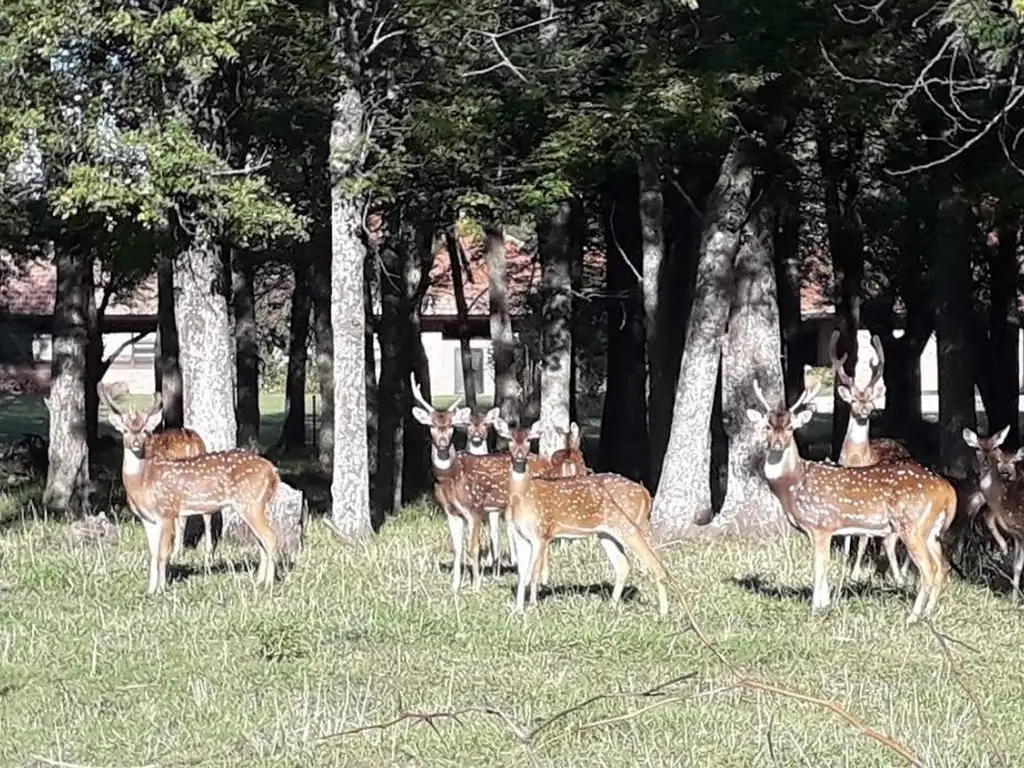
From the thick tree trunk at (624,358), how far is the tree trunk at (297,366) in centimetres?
578

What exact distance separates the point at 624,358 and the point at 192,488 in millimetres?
13137

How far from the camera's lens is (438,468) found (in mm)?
13992

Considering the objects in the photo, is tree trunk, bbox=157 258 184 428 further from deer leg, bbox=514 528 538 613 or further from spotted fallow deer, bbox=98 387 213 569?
deer leg, bbox=514 528 538 613

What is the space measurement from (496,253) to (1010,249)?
26.4 feet

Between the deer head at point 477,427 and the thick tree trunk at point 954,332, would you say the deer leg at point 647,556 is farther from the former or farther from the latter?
the thick tree trunk at point 954,332

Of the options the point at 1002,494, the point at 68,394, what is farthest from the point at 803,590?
the point at 68,394

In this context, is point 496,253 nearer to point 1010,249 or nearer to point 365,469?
point 365,469

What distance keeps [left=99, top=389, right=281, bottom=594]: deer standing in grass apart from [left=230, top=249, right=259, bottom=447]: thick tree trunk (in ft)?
38.6

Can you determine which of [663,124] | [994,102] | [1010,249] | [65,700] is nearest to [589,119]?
[663,124]

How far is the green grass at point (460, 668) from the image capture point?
7922 millimetres

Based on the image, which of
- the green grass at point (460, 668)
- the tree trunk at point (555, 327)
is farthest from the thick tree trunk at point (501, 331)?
the green grass at point (460, 668)

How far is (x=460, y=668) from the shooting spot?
9.84 m

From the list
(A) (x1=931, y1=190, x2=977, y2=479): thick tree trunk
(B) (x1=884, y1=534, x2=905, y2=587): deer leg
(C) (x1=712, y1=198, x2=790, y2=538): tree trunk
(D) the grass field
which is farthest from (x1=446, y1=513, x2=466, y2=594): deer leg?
(A) (x1=931, y1=190, x2=977, y2=479): thick tree trunk

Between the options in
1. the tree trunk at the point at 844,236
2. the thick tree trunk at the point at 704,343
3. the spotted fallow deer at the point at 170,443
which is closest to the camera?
the spotted fallow deer at the point at 170,443
